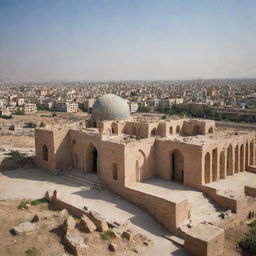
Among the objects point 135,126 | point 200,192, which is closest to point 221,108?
point 135,126

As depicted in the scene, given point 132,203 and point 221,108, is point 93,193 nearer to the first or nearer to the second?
point 132,203

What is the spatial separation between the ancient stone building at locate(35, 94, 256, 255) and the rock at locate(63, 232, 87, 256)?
5.26 metres

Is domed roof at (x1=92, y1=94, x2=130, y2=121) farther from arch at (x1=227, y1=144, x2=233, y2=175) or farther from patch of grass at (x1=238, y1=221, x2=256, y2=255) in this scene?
patch of grass at (x1=238, y1=221, x2=256, y2=255)

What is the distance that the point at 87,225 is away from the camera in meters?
17.3

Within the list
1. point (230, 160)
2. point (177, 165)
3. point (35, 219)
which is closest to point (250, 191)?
point (230, 160)

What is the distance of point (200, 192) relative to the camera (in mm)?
21953

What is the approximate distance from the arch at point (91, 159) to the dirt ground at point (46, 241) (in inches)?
312

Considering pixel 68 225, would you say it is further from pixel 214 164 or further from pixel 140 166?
pixel 214 164

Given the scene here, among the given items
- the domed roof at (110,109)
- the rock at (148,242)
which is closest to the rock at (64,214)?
the rock at (148,242)

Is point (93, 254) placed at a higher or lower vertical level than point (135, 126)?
lower

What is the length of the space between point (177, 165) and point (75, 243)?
436 inches

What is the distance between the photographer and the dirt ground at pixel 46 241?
15.3 meters

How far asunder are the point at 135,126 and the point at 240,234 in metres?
13.6

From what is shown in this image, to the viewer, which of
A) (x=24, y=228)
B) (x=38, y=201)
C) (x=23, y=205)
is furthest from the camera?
(x=38, y=201)
